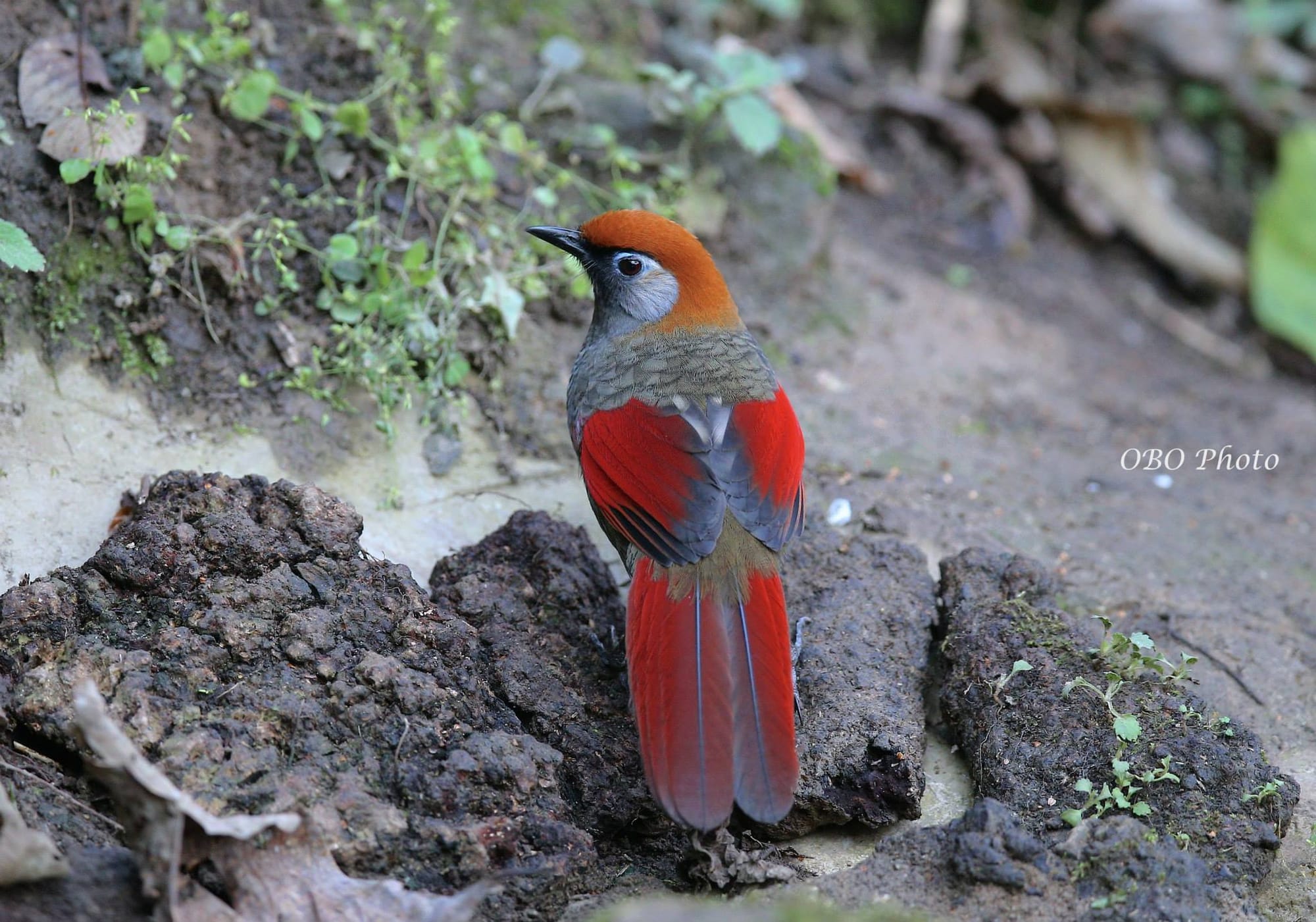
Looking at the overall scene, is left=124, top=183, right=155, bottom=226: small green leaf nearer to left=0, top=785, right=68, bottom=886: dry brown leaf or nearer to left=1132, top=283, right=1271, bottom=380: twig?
left=0, top=785, right=68, bottom=886: dry brown leaf

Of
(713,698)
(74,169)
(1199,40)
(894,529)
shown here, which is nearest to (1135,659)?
(894,529)

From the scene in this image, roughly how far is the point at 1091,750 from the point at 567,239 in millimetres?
2249

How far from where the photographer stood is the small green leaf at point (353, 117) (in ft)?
13.7

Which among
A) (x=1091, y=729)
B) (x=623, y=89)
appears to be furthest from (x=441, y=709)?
(x=623, y=89)

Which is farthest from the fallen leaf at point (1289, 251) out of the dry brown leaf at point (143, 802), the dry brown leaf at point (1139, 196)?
the dry brown leaf at point (143, 802)

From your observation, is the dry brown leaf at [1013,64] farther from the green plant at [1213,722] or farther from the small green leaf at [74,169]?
the small green leaf at [74,169]

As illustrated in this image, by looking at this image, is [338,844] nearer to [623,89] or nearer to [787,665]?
[787,665]

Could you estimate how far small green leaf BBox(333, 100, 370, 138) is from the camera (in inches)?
165

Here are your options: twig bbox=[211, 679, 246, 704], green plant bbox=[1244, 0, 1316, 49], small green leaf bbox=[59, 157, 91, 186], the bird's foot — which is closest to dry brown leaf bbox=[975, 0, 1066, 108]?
green plant bbox=[1244, 0, 1316, 49]

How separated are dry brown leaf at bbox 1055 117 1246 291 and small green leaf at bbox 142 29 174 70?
4.85 meters

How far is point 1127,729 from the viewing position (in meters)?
2.83

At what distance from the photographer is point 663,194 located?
5.07 m

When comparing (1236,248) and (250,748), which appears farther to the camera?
(1236,248)

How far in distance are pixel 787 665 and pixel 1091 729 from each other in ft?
2.54
